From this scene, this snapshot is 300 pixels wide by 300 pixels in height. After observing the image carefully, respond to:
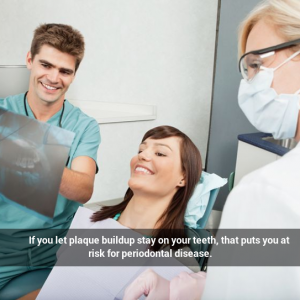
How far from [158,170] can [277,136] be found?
36cm

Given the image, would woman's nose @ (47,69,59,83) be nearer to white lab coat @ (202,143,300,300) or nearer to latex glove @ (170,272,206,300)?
latex glove @ (170,272,206,300)

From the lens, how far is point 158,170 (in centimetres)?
111

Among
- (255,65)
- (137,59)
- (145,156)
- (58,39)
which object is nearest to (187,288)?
(145,156)

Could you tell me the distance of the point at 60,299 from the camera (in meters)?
1.00

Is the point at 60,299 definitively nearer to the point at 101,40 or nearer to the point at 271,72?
the point at 271,72

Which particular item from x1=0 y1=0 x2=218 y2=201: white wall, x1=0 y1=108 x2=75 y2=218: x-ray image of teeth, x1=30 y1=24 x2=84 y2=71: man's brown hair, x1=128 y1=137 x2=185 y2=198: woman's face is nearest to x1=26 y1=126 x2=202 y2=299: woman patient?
x1=128 y1=137 x2=185 y2=198: woman's face

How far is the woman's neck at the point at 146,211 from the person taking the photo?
112 centimetres

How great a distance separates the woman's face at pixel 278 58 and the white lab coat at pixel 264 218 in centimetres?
36

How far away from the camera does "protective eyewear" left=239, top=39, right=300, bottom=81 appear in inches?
33.2

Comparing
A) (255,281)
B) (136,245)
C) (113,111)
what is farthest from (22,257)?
(113,111)

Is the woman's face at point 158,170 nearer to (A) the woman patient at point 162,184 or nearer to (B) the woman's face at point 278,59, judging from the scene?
(A) the woman patient at point 162,184

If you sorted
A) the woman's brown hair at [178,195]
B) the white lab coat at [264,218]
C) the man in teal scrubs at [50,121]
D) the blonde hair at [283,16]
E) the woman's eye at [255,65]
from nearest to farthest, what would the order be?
the white lab coat at [264,218]
the blonde hair at [283,16]
the woman's eye at [255,65]
the woman's brown hair at [178,195]
the man in teal scrubs at [50,121]

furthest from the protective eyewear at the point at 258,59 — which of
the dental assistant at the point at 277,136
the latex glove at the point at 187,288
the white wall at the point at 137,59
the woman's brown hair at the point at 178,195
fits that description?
the white wall at the point at 137,59

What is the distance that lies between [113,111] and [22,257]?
119cm
